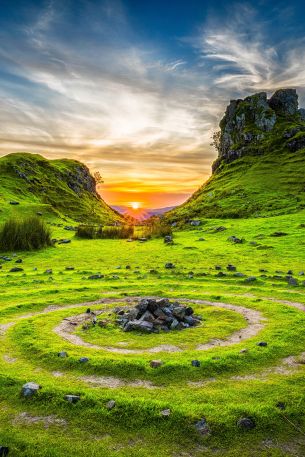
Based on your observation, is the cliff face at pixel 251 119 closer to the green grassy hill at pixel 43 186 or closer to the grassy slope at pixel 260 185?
the grassy slope at pixel 260 185

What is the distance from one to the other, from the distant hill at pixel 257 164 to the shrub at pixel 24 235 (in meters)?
48.7

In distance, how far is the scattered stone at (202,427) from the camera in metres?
9.25

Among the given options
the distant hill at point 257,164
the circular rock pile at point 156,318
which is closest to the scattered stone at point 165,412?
the circular rock pile at point 156,318

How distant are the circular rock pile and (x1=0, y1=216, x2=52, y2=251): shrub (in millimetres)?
32247

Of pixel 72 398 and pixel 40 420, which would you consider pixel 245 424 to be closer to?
pixel 72 398

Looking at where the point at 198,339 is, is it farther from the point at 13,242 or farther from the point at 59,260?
the point at 13,242

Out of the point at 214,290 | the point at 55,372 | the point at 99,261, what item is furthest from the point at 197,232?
the point at 55,372

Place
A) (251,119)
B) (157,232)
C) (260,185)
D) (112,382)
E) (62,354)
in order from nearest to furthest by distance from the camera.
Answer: (112,382), (62,354), (157,232), (260,185), (251,119)

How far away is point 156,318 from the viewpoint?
17672 millimetres

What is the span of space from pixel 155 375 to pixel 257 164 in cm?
12678

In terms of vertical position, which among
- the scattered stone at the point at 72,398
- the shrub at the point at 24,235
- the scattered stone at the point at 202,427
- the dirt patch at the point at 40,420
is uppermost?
the shrub at the point at 24,235

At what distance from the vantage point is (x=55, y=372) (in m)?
12.6

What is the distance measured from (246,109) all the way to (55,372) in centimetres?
16378

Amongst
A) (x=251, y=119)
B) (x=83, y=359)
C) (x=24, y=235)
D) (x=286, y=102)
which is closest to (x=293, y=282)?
(x=83, y=359)
